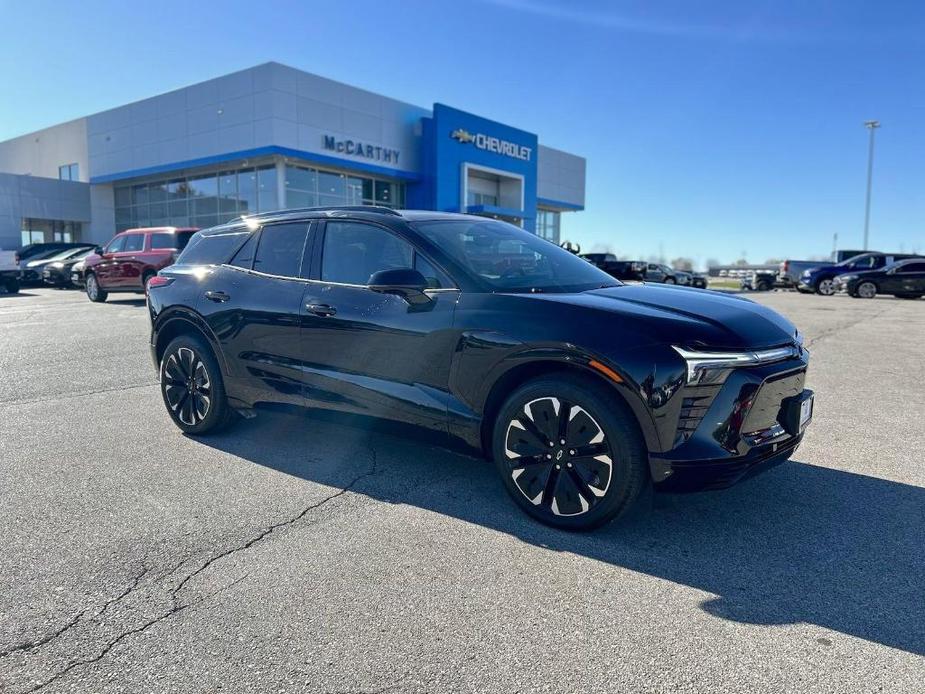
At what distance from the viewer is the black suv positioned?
122 inches

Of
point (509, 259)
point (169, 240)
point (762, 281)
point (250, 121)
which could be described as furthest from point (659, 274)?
point (509, 259)

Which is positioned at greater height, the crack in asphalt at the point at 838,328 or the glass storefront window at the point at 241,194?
the glass storefront window at the point at 241,194

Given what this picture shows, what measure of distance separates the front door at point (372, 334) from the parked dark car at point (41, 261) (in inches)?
913

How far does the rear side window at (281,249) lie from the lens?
4.62 metres

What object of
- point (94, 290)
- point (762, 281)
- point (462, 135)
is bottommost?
point (94, 290)

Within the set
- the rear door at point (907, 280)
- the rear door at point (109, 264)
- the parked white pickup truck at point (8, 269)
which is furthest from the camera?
the rear door at point (907, 280)

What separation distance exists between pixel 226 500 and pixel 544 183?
40940mm

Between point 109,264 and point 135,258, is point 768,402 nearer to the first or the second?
point 135,258

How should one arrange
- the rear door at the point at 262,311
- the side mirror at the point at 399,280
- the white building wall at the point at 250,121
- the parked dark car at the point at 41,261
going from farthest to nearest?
the white building wall at the point at 250,121, the parked dark car at the point at 41,261, the rear door at the point at 262,311, the side mirror at the point at 399,280

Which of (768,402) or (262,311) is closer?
(768,402)

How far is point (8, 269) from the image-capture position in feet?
67.7

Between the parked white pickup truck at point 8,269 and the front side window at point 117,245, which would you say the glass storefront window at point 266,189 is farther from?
the front side window at point 117,245

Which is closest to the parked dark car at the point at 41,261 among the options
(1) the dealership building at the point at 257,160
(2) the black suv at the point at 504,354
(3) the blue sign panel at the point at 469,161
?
(1) the dealership building at the point at 257,160

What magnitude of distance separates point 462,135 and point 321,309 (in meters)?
28.6
